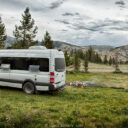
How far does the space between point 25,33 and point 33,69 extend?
1017 inches

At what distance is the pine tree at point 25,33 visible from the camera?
32375 mm

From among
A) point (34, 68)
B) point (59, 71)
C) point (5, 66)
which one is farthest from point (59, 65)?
point (5, 66)

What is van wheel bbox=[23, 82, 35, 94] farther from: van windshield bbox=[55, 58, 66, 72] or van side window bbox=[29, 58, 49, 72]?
van windshield bbox=[55, 58, 66, 72]

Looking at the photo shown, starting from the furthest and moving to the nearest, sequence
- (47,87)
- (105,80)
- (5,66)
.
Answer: (105,80) → (5,66) → (47,87)

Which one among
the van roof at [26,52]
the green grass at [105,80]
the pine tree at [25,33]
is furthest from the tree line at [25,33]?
the van roof at [26,52]

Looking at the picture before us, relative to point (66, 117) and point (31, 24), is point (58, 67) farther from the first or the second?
point (31, 24)

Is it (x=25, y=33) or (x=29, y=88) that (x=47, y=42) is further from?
(x=29, y=88)

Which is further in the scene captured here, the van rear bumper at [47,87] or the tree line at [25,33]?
the tree line at [25,33]

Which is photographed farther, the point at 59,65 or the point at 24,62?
the point at 24,62

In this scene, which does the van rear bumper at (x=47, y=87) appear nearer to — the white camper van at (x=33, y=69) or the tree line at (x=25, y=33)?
the white camper van at (x=33, y=69)

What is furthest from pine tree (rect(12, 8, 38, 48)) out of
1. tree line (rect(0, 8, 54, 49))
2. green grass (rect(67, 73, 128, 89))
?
green grass (rect(67, 73, 128, 89))

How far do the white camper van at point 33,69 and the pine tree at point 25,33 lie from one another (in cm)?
2264

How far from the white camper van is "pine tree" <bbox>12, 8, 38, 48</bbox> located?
22.6 metres

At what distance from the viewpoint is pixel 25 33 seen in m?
33.2
